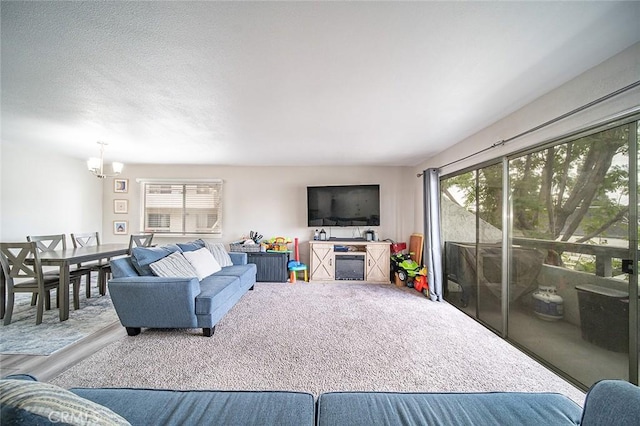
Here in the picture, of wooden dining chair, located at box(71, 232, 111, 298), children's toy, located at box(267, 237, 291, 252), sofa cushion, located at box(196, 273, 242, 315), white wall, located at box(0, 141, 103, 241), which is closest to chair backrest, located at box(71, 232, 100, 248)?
wooden dining chair, located at box(71, 232, 111, 298)

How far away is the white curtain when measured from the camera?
144 inches

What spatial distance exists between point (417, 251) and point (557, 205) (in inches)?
102

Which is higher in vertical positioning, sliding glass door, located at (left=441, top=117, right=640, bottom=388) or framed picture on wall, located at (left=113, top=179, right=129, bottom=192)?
framed picture on wall, located at (left=113, top=179, right=129, bottom=192)

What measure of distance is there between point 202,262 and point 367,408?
2799 mm

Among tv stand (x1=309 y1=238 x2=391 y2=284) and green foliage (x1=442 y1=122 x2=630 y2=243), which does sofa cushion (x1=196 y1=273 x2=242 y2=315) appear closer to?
tv stand (x1=309 y1=238 x2=391 y2=284)

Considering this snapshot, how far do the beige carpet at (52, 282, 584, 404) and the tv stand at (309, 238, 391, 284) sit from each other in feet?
4.76

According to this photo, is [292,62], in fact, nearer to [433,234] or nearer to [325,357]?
[325,357]

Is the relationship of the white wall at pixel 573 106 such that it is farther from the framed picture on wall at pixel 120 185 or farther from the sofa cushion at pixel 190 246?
the framed picture on wall at pixel 120 185

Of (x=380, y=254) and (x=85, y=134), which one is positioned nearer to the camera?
(x=85, y=134)

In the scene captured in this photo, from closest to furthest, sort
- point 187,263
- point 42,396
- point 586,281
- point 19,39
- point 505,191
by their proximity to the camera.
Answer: point 42,396, point 19,39, point 586,281, point 505,191, point 187,263

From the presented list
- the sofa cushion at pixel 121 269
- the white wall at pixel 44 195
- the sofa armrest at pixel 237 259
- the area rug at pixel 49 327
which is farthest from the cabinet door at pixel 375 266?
the white wall at pixel 44 195

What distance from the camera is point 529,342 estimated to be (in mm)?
2260

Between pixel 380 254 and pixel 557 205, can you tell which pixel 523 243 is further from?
pixel 380 254

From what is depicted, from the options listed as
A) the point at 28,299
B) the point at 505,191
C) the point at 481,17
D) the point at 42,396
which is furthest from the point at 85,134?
the point at 505,191
